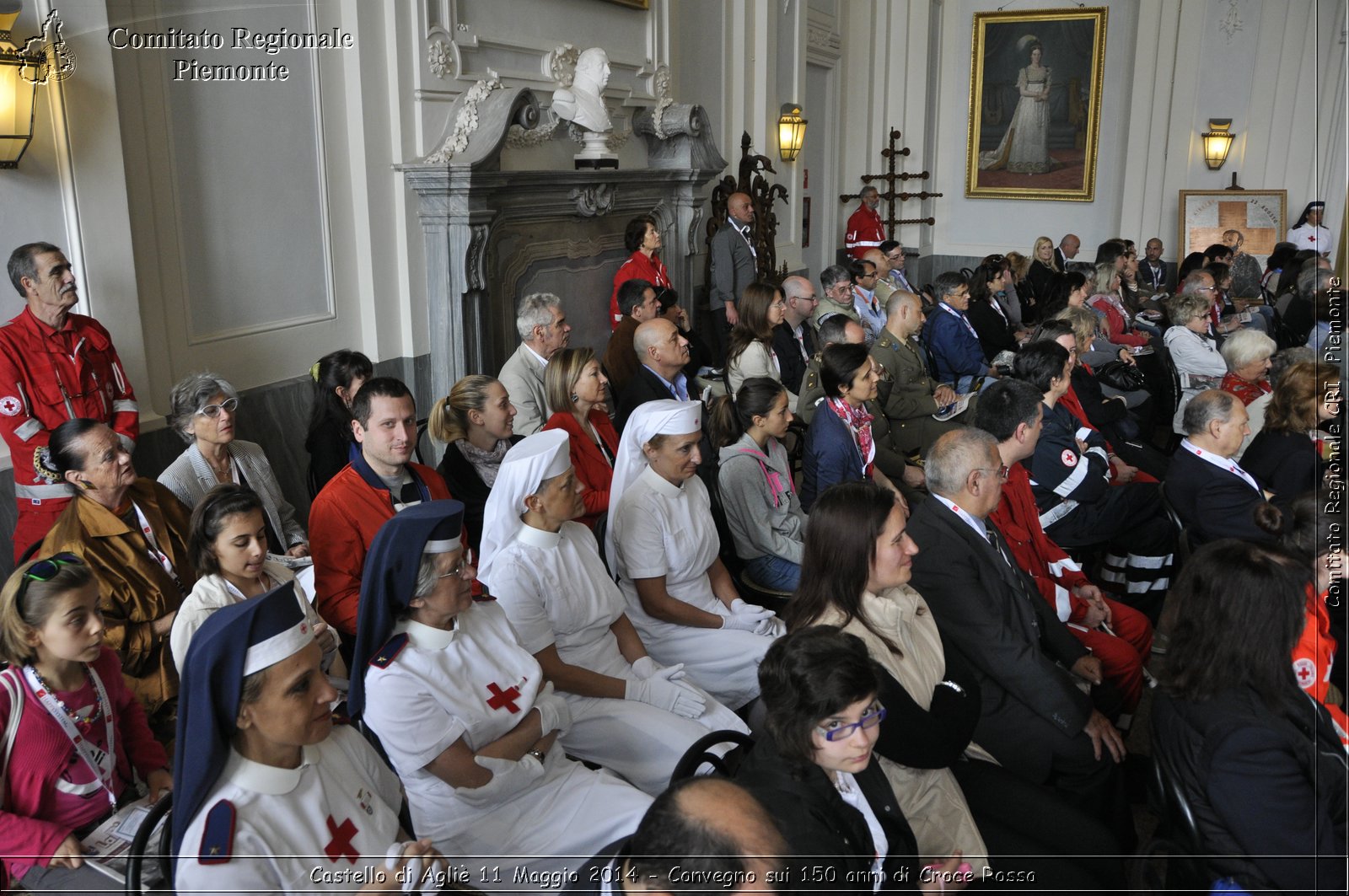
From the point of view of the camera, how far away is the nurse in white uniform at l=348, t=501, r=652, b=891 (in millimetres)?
2338

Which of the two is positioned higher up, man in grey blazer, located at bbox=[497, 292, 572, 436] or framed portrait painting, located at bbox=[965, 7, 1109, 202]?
framed portrait painting, located at bbox=[965, 7, 1109, 202]

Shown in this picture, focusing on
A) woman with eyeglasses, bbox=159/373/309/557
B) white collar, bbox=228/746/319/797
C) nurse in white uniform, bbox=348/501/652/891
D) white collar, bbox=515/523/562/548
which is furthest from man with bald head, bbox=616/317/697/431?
white collar, bbox=228/746/319/797

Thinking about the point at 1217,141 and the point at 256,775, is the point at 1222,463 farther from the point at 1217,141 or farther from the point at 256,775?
the point at 1217,141

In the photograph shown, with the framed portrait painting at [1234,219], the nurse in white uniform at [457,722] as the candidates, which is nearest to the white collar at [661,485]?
the nurse in white uniform at [457,722]

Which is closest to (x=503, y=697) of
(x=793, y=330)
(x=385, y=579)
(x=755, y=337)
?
(x=385, y=579)

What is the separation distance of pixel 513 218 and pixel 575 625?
423cm

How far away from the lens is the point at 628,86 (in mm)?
8023

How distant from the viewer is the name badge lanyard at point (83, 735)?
2.41 meters

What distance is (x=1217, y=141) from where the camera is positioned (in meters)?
12.5

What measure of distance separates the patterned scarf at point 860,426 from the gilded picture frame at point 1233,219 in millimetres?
9870

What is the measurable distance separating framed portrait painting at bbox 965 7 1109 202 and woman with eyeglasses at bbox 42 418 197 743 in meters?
13.5

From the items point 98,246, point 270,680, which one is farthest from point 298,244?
point 270,680

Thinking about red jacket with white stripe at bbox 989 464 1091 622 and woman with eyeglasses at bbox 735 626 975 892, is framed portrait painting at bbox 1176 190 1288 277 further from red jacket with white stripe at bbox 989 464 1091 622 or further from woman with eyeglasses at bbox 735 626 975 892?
woman with eyeglasses at bbox 735 626 975 892

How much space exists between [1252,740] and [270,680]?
6.97ft
